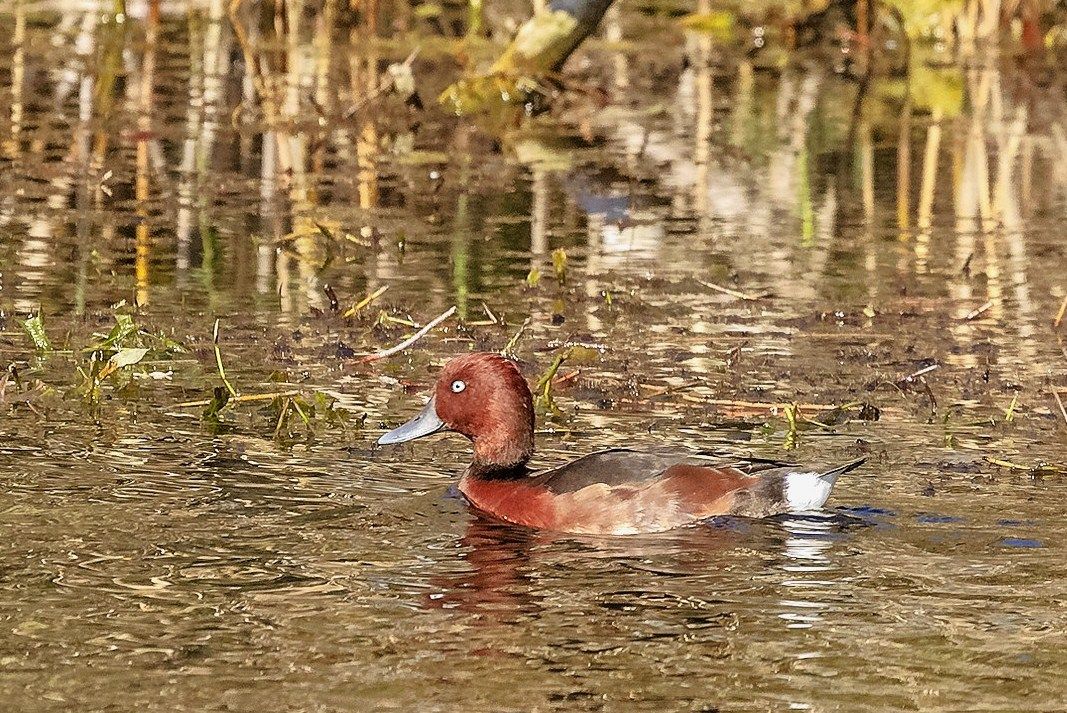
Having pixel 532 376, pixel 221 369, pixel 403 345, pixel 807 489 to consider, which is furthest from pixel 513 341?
pixel 807 489

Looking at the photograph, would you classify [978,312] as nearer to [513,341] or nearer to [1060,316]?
[1060,316]

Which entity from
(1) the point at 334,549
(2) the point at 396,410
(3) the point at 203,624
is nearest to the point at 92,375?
(2) the point at 396,410

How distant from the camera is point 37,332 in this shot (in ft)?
28.8

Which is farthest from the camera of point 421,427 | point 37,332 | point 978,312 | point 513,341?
point 978,312

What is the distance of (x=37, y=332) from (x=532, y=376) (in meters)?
2.04

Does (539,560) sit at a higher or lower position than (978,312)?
lower

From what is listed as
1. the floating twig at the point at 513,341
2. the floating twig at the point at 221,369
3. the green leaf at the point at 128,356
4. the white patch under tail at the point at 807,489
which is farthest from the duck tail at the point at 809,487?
the green leaf at the point at 128,356

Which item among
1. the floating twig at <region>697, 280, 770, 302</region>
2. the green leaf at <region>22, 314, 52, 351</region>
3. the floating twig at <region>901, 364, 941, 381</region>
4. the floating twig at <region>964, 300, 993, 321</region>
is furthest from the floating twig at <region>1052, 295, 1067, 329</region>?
the green leaf at <region>22, 314, 52, 351</region>

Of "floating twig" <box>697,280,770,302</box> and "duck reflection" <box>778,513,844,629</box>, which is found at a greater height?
"floating twig" <box>697,280,770,302</box>

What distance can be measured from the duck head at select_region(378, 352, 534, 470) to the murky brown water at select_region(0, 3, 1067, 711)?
0.69 ft

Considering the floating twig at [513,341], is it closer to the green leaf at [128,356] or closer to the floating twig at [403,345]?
the floating twig at [403,345]

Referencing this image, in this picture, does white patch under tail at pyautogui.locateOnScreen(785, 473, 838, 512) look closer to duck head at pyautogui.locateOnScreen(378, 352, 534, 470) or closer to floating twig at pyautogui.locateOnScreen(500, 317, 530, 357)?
duck head at pyautogui.locateOnScreen(378, 352, 534, 470)

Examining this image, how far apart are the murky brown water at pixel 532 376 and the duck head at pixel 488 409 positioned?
0.21 m

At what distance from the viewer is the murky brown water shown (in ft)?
19.0
